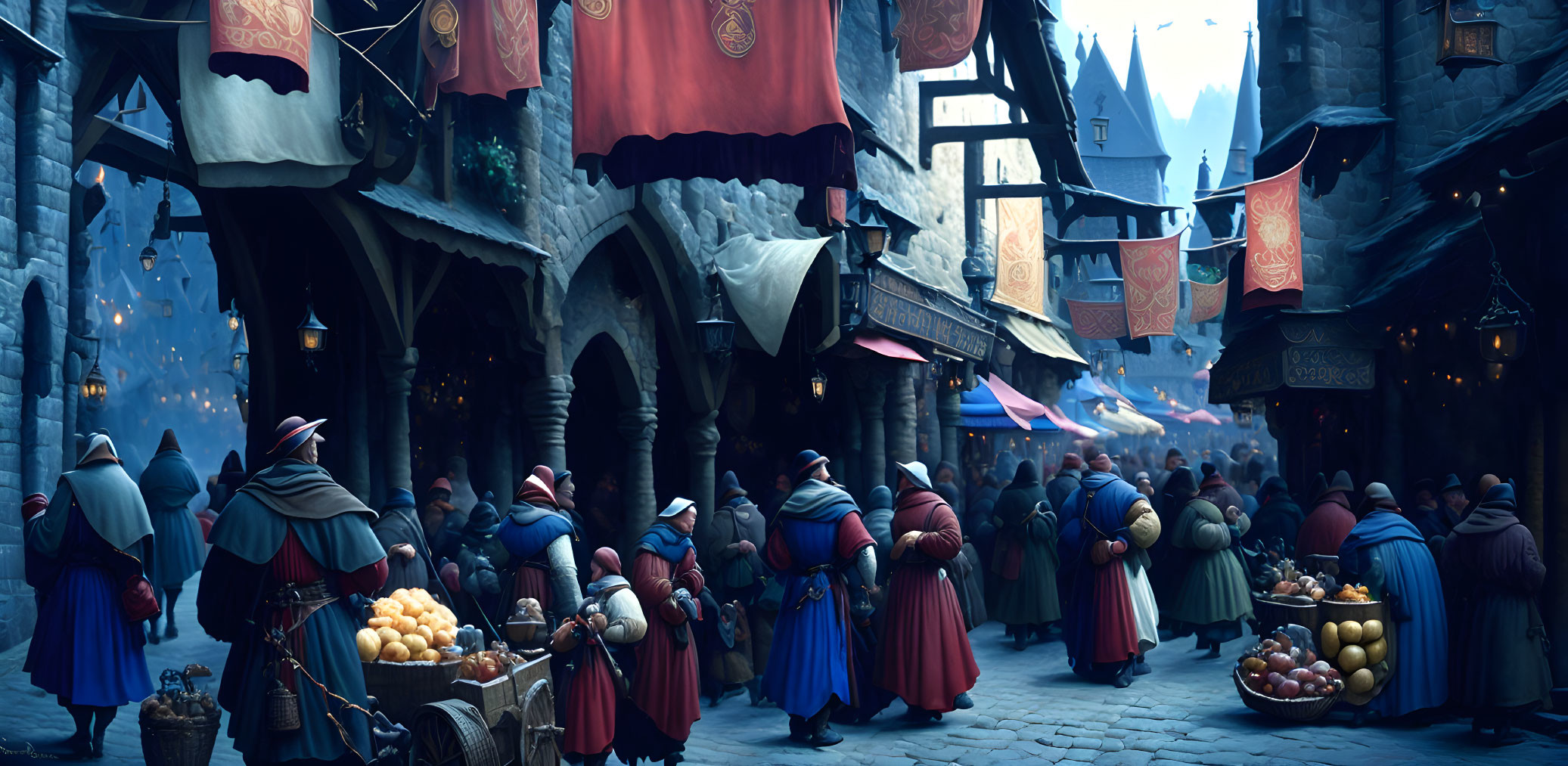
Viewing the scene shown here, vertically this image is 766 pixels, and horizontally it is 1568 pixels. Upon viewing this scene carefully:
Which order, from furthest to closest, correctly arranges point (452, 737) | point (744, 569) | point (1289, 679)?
1. point (744, 569)
2. point (1289, 679)
3. point (452, 737)

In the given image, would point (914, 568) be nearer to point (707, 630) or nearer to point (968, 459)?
point (707, 630)

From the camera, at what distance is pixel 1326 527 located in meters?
11.8

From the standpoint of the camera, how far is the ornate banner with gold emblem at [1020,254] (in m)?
24.2

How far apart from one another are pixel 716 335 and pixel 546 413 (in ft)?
8.07

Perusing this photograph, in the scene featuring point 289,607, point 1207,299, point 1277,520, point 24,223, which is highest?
point 1207,299

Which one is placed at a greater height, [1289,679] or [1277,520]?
[1277,520]

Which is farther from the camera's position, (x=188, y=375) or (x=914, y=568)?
(x=188, y=375)

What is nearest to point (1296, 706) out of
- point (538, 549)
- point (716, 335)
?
point (538, 549)

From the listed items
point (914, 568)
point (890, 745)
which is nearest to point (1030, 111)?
point (914, 568)

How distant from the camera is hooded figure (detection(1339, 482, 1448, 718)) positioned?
9.14 m

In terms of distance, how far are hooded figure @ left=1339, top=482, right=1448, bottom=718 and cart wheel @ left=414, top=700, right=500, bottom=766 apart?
6.31 m

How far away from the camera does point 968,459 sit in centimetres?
2386

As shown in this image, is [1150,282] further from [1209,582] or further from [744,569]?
[744,569]

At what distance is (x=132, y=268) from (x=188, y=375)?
338 cm
